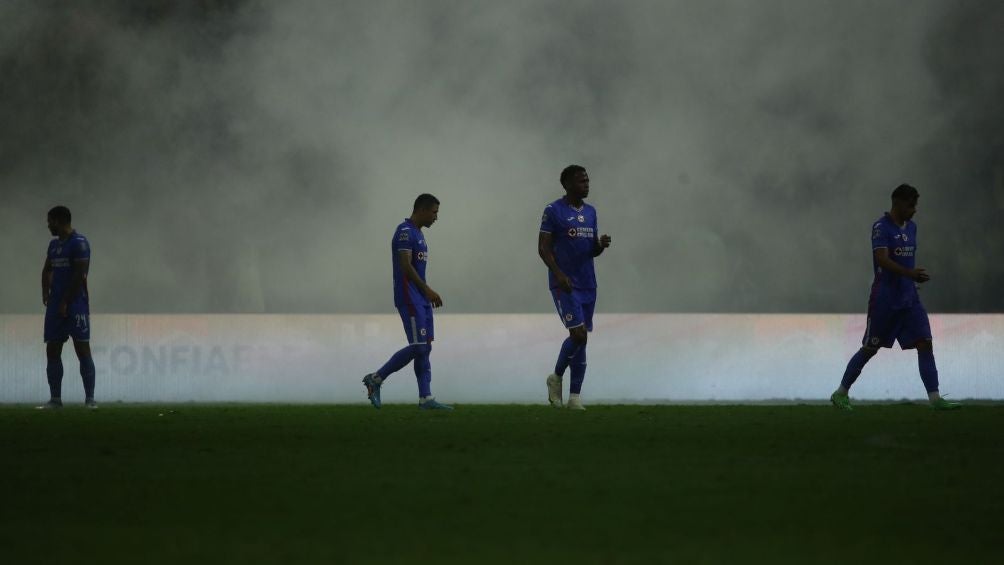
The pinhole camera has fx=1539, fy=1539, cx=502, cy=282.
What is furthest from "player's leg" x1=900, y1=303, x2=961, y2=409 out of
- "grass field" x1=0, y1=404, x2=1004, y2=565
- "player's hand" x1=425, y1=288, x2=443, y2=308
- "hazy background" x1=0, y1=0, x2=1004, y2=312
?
"hazy background" x1=0, y1=0, x2=1004, y2=312

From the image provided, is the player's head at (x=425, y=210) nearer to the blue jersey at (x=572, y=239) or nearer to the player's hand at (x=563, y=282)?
the blue jersey at (x=572, y=239)

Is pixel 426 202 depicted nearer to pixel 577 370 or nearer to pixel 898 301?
pixel 577 370

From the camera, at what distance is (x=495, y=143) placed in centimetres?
2353

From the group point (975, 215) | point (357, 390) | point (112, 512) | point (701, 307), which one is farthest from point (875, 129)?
point (112, 512)

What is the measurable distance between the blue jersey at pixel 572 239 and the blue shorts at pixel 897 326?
227 centimetres

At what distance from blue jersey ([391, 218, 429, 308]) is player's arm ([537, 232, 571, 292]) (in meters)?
0.95

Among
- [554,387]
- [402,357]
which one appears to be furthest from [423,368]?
[554,387]

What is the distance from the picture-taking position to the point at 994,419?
1118cm

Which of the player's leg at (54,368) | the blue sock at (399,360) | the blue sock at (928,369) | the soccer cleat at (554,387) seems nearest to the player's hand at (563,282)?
the soccer cleat at (554,387)

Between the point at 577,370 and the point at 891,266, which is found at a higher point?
the point at 891,266

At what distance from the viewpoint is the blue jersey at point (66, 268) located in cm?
1341

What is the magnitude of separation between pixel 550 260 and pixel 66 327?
451 cm

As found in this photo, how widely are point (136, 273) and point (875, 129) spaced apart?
11255mm

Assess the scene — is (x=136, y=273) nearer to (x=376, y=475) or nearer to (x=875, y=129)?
(x=875, y=129)
